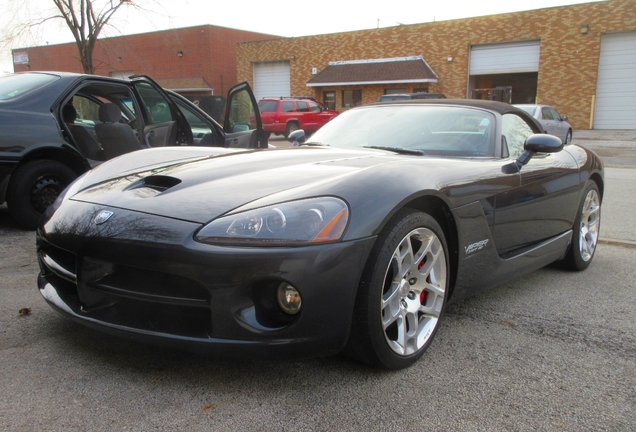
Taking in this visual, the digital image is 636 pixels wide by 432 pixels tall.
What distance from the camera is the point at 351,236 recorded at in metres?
2.11

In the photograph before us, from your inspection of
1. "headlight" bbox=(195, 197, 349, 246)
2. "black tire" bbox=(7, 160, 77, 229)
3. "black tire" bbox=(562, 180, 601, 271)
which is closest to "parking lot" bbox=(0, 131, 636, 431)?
"headlight" bbox=(195, 197, 349, 246)

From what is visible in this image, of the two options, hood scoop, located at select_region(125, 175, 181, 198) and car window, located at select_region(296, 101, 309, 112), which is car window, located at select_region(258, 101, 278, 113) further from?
hood scoop, located at select_region(125, 175, 181, 198)

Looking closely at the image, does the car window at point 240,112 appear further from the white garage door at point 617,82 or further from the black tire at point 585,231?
the white garage door at point 617,82

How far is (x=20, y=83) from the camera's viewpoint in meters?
5.24

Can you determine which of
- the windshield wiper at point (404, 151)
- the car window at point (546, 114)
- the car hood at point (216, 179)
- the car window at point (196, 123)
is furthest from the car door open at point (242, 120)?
the car window at point (546, 114)

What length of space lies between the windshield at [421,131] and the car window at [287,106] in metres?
19.2

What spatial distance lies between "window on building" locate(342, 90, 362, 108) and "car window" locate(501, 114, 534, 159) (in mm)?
29229

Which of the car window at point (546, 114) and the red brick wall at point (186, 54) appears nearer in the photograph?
the car window at point (546, 114)

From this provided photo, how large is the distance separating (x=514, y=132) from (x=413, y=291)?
5.77ft

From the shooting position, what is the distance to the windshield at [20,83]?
498cm

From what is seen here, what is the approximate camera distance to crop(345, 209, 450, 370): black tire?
2.20m

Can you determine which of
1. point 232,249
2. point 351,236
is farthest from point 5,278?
point 351,236

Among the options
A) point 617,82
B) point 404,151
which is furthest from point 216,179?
point 617,82

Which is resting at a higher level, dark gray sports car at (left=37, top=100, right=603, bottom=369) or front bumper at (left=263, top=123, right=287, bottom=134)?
dark gray sports car at (left=37, top=100, right=603, bottom=369)
